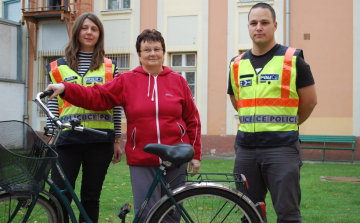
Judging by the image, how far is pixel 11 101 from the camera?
656 inches

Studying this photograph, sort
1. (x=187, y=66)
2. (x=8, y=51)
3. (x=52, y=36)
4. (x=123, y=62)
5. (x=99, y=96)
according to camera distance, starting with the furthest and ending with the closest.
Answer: (x=8, y=51) < (x=52, y=36) < (x=123, y=62) < (x=187, y=66) < (x=99, y=96)

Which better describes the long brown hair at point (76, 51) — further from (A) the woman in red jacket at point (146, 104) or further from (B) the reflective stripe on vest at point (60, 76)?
(A) the woman in red jacket at point (146, 104)

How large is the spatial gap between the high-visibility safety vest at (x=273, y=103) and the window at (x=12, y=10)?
17.1 m

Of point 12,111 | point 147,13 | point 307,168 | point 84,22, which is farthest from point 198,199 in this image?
point 12,111

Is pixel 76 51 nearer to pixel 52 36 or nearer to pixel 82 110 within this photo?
pixel 82 110

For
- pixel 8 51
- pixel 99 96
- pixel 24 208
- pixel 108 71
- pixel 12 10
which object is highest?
pixel 12 10

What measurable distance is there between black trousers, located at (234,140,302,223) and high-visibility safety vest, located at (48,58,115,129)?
1.16m

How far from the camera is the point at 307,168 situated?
1128cm

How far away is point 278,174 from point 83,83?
5.62ft

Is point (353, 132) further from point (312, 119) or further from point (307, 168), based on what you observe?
point (307, 168)

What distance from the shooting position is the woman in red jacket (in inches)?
128

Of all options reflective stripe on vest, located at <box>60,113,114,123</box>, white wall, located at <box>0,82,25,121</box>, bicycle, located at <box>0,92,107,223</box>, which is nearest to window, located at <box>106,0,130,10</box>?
white wall, located at <box>0,82,25,121</box>

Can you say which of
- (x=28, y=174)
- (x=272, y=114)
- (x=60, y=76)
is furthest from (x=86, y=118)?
(x=272, y=114)

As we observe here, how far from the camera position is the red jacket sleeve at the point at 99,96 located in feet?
10.5
